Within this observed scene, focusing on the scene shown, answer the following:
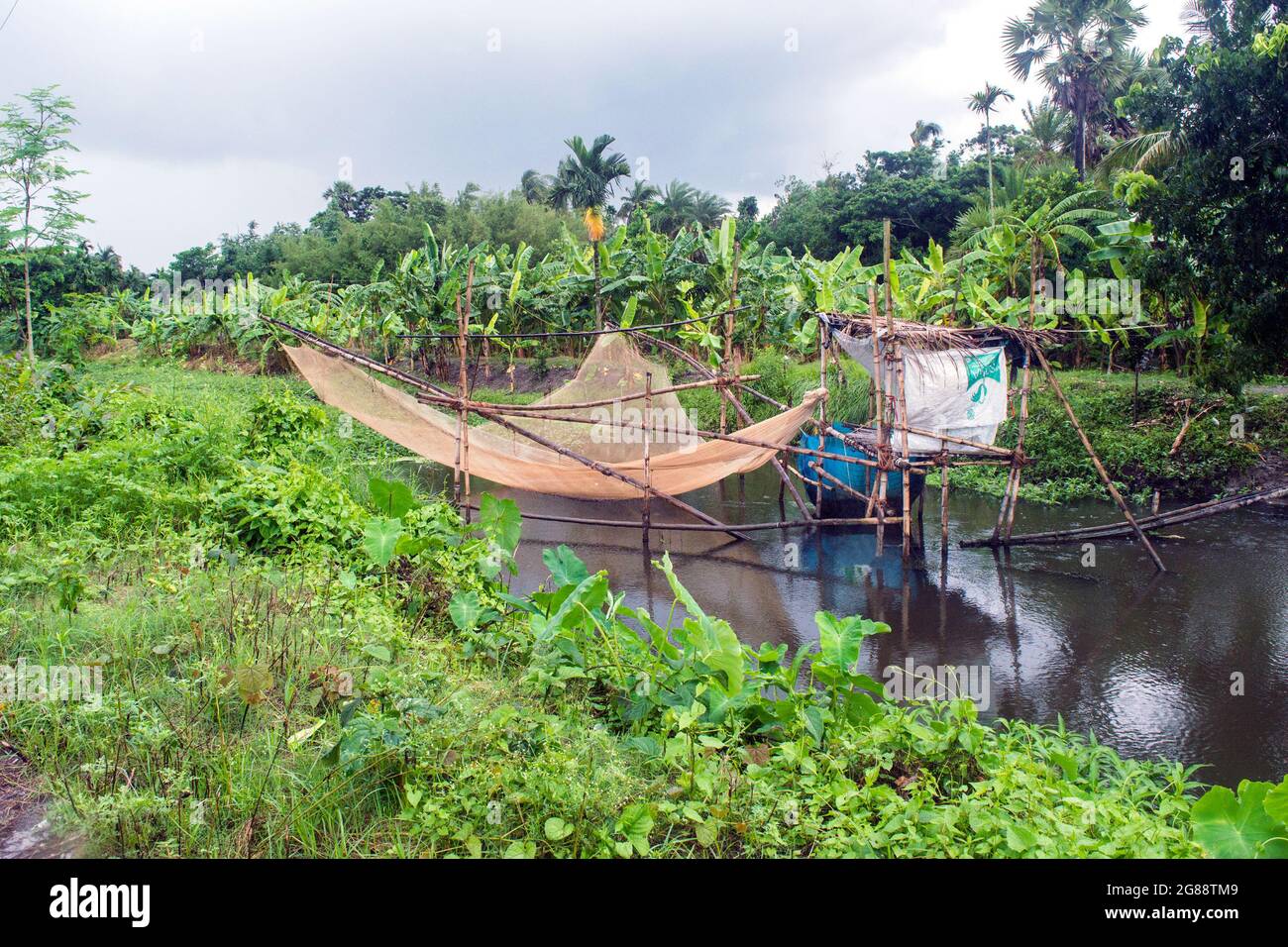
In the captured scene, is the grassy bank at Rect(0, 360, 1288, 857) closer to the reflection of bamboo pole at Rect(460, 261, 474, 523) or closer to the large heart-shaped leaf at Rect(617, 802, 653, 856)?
the large heart-shaped leaf at Rect(617, 802, 653, 856)

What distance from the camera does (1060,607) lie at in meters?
5.55

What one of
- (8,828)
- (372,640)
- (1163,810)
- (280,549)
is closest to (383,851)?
(8,828)

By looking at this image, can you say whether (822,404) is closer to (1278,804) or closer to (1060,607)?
(1060,607)

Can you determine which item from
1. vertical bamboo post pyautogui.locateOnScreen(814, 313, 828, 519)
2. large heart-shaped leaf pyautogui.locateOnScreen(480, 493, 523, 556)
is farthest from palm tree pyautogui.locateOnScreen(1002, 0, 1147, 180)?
large heart-shaped leaf pyautogui.locateOnScreen(480, 493, 523, 556)

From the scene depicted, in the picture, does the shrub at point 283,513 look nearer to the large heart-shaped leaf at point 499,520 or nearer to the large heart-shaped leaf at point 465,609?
the large heart-shaped leaf at point 499,520

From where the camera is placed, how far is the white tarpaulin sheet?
21.9 feet

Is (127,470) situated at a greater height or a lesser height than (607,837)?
greater

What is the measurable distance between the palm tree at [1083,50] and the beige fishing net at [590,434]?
1551 centimetres

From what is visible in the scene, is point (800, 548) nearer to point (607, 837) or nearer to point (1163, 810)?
point (1163, 810)

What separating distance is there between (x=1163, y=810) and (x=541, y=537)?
555 centimetres

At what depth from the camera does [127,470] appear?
511 centimetres

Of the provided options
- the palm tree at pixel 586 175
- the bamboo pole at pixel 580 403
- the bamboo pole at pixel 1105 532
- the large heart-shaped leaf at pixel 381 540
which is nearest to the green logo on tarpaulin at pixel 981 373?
the bamboo pole at pixel 1105 532

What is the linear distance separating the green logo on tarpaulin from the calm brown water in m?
1.22
